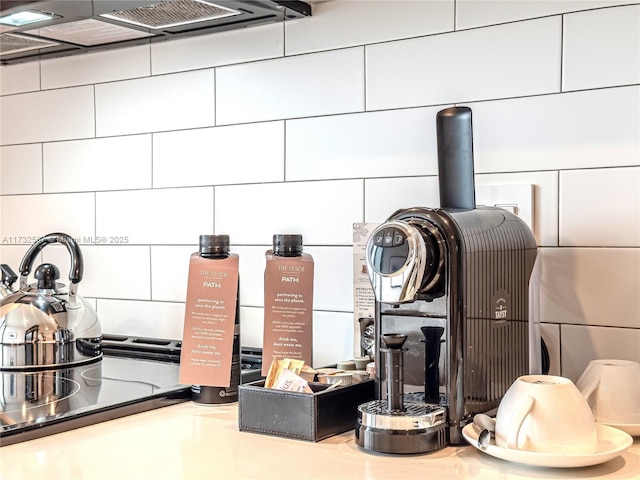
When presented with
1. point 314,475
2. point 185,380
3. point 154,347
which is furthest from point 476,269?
point 154,347

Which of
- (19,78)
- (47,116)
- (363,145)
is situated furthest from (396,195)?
(19,78)

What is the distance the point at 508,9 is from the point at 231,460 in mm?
698

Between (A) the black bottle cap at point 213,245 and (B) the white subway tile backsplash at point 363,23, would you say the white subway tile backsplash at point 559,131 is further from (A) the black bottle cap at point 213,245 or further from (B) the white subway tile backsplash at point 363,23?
(A) the black bottle cap at point 213,245

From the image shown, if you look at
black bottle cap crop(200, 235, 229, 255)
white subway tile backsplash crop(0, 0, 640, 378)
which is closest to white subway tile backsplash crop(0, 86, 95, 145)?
white subway tile backsplash crop(0, 0, 640, 378)

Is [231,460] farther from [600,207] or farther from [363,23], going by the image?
[363,23]

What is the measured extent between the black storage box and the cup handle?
189mm

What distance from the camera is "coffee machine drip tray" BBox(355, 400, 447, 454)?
0.81m

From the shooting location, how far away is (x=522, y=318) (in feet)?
3.04

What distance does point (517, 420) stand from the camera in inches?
30.5

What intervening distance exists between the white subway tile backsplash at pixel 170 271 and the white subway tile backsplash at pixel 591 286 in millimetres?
625

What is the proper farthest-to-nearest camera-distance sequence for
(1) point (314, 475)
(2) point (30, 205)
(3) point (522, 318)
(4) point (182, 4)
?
1. (2) point (30, 205)
2. (4) point (182, 4)
3. (3) point (522, 318)
4. (1) point (314, 475)

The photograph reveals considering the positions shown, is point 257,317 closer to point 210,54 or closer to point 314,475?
point 210,54

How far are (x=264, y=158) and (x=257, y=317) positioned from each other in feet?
0.87

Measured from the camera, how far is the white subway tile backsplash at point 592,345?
1014 mm
